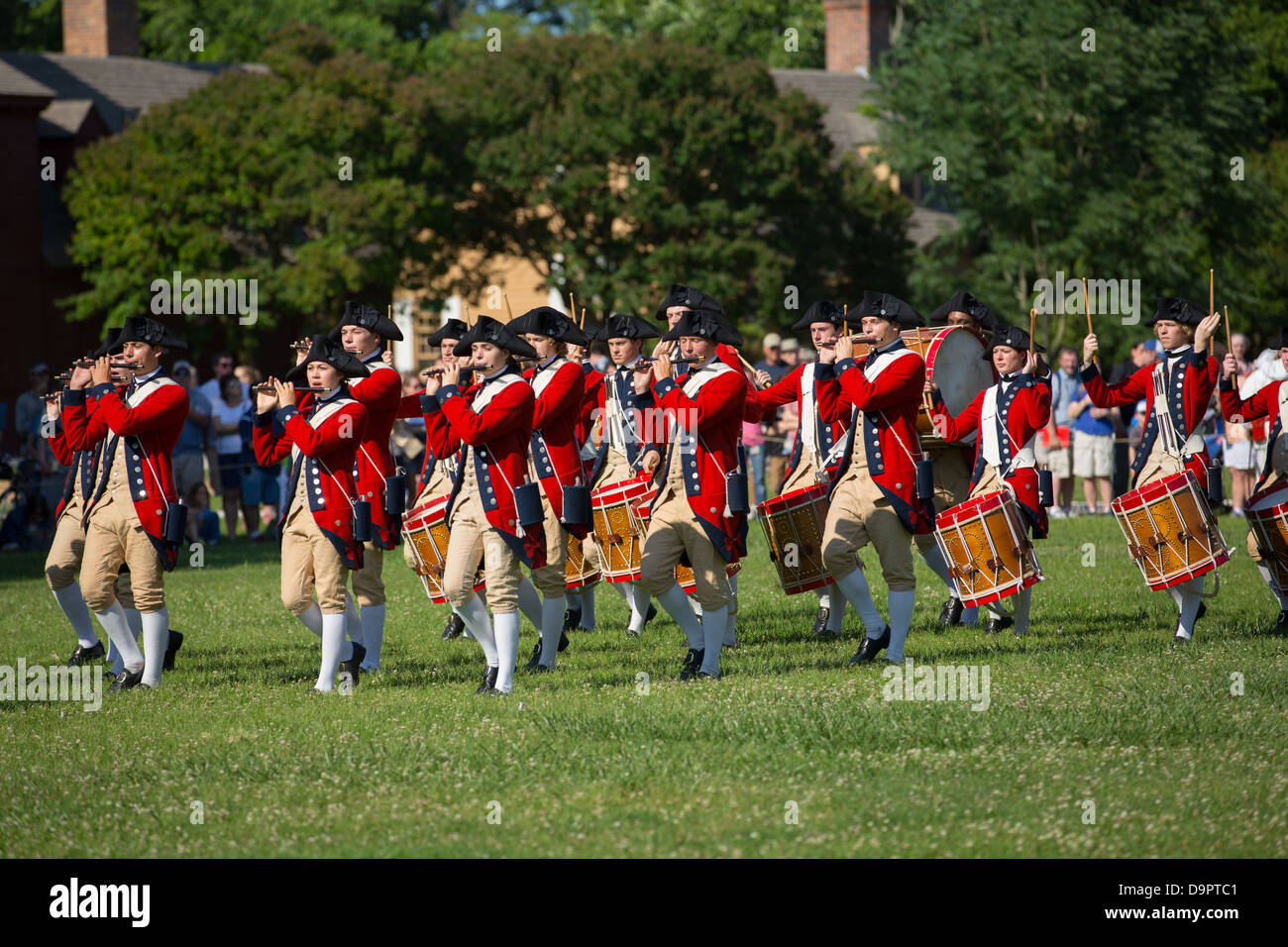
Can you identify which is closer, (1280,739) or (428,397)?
(1280,739)

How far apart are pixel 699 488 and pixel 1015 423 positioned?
256 centimetres

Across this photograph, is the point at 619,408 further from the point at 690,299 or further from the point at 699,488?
the point at 699,488

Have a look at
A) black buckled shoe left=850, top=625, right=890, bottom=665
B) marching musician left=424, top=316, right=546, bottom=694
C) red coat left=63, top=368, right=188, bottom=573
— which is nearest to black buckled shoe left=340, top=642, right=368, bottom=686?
marching musician left=424, top=316, right=546, bottom=694

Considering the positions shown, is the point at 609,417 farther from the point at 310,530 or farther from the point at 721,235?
the point at 721,235

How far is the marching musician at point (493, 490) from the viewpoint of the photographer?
9.66m

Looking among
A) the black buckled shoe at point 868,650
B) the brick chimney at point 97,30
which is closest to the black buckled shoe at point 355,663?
the black buckled shoe at point 868,650

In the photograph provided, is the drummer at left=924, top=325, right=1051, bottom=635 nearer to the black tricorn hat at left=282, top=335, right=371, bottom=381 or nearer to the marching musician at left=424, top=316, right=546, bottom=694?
the marching musician at left=424, top=316, right=546, bottom=694

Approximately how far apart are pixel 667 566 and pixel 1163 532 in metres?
3.29

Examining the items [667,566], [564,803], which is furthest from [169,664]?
[564,803]

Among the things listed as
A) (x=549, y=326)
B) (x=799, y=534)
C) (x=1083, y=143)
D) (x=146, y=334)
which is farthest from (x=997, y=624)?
(x=1083, y=143)

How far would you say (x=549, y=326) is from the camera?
10.3 m

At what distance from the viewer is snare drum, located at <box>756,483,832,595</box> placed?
1107 cm

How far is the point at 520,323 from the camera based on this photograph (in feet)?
33.6

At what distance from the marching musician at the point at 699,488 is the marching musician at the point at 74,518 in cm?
346
